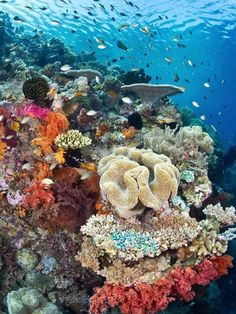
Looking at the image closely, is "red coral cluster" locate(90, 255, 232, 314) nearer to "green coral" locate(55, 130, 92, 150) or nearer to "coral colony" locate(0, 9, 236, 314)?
"coral colony" locate(0, 9, 236, 314)

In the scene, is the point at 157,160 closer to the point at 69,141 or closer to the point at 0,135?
the point at 69,141

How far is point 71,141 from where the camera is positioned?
629 centimetres

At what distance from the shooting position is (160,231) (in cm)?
512

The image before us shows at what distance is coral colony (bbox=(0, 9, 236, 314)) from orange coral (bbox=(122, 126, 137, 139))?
0.08 ft

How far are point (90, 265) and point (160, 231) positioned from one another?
126 cm

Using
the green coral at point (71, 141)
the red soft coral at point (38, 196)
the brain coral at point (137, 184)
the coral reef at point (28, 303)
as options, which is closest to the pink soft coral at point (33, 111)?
the green coral at point (71, 141)

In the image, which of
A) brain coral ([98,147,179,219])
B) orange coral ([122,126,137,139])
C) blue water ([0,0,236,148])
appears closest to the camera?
brain coral ([98,147,179,219])

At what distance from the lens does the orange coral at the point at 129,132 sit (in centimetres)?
757

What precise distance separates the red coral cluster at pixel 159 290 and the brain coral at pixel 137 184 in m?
1.12

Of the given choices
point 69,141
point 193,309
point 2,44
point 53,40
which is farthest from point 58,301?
point 53,40

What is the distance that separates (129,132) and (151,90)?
1.82 m

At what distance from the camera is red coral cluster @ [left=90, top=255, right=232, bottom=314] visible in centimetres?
498

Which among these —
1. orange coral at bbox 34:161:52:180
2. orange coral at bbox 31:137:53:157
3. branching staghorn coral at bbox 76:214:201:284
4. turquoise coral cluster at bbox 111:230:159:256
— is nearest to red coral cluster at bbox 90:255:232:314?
branching staghorn coral at bbox 76:214:201:284

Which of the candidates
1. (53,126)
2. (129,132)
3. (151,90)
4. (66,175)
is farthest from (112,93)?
(66,175)
